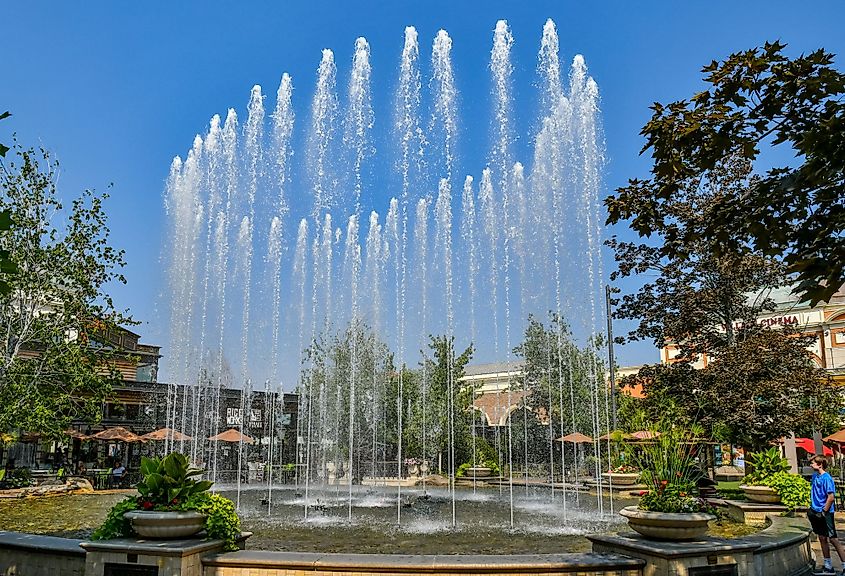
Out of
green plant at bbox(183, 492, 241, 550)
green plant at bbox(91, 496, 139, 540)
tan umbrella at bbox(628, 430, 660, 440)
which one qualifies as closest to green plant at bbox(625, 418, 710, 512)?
tan umbrella at bbox(628, 430, 660, 440)

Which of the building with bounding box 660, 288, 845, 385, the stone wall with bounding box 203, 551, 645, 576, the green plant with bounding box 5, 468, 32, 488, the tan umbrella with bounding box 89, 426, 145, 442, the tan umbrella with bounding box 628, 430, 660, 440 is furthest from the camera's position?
the building with bounding box 660, 288, 845, 385

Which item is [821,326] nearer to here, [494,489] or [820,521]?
[494,489]

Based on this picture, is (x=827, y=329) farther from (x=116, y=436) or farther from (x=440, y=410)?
(x=116, y=436)

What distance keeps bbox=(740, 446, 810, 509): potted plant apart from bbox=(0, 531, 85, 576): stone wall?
14.7 metres

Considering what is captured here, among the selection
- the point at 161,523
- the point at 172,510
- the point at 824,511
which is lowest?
the point at 824,511

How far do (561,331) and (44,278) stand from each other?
2665 centimetres

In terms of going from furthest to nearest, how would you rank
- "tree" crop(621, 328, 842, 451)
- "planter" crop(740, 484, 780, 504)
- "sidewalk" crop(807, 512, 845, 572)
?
"tree" crop(621, 328, 842, 451) < "planter" crop(740, 484, 780, 504) < "sidewalk" crop(807, 512, 845, 572)

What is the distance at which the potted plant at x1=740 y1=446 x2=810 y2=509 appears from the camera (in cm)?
1630

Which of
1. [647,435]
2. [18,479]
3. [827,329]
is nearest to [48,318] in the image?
[18,479]

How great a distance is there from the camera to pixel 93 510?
17719mm

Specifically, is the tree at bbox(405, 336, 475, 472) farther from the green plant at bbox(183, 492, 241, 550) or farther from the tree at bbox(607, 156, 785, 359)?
the green plant at bbox(183, 492, 241, 550)

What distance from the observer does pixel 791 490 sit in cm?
1628

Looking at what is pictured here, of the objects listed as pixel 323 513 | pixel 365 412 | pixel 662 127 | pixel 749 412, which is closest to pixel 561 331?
pixel 365 412

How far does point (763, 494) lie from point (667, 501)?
9876mm
